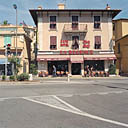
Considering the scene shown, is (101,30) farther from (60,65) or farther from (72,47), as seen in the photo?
(60,65)

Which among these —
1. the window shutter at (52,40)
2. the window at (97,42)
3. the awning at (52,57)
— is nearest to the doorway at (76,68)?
the awning at (52,57)

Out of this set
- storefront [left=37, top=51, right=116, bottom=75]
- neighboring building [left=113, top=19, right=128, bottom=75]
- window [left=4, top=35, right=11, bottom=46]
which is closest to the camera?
storefront [left=37, top=51, right=116, bottom=75]

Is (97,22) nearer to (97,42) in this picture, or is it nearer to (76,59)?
(97,42)

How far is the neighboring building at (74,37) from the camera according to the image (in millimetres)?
24594

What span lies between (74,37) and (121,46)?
30.6 feet

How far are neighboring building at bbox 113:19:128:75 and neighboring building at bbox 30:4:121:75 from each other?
141 inches

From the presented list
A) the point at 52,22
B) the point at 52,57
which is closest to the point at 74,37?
the point at 52,22

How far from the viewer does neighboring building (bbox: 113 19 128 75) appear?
1056 inches

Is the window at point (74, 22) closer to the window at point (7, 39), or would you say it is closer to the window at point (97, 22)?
the window at point (97, 22)

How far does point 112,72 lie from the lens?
23922 millimetres

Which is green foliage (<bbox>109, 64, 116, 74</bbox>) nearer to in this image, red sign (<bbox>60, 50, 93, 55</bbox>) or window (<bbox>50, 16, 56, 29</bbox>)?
red sign (<bbox>60, 50, 93, 55</bbox>)

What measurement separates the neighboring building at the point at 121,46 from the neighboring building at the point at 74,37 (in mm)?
3590

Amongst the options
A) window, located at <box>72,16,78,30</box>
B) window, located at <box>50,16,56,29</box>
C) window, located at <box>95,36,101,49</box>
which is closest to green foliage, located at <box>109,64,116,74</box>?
window, located at <box>95,36,101,49</box>

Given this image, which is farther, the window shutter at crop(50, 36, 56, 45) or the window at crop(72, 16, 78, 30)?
the window at crop(72, 16, 78, 30)
